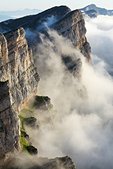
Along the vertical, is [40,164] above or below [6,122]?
below

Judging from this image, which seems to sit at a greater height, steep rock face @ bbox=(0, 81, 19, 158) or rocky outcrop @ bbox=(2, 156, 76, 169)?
steep rock face @ bbox=(0, 81, 19, 158)

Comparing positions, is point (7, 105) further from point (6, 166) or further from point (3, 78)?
point (3, 78)

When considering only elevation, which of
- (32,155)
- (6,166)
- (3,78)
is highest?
(3,78)

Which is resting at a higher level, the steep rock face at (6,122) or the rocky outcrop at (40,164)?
the steep rock face at (6,122)

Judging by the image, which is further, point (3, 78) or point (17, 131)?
point (3, 78)

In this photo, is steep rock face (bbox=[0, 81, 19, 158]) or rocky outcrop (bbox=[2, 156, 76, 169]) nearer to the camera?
rocky outcrop (bbox=[2, 156, 76, 169])

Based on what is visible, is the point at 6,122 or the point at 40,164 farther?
the point at 6,122

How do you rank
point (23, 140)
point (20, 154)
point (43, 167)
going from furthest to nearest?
point (23, 140) < point (20, 154) < point (43, 167)

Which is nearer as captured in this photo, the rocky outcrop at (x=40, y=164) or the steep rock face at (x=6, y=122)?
the rocky outcrop at (x=40, y=164)

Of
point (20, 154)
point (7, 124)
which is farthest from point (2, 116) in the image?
point (20, 154)

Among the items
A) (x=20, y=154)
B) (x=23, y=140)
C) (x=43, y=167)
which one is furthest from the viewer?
(x=23, y=140)

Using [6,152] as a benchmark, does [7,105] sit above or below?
above
